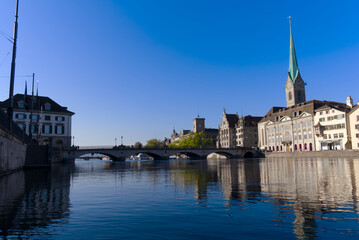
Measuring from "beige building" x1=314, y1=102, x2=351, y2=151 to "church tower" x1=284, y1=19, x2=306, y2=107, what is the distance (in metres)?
57.0

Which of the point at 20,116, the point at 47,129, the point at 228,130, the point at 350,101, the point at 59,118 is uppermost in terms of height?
the point at 350,101

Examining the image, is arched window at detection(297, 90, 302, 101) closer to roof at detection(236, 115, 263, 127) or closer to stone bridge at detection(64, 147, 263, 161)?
roof at detection(236, 115, 263, 127)

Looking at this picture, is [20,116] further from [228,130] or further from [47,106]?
[228,130]

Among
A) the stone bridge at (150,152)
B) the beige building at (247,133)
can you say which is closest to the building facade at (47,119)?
the stone bridge at (150,152)

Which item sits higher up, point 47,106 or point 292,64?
point 292,64

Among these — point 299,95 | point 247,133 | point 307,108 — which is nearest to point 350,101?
point 307,108

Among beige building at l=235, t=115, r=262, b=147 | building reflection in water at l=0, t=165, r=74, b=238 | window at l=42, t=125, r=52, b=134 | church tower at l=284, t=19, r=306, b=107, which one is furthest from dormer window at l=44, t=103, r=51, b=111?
church tower at l=284, t=19, r=306, b=107

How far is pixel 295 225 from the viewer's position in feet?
29.2

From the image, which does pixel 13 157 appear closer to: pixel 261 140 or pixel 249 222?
pixel 249 222

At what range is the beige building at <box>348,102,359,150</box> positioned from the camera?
280ft

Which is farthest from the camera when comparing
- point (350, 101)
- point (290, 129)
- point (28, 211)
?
point (290, 129)

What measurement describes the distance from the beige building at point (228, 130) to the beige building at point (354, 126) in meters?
79.5

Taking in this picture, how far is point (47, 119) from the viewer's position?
84.8 metres

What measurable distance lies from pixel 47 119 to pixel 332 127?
89.1 meters
